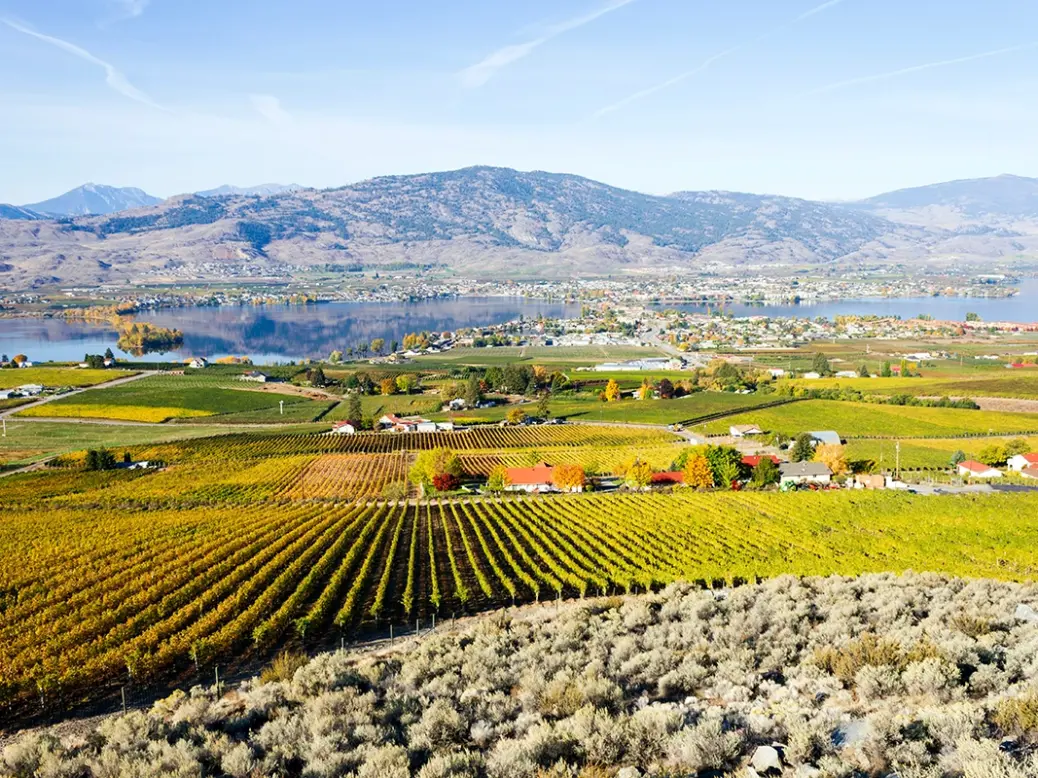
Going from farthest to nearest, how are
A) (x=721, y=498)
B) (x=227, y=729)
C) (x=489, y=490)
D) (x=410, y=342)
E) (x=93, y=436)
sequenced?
(x=410, y=342) < (x=93, y=436) < (x=489, y=490) < (x=721, y=498) < (x=227, y=729)

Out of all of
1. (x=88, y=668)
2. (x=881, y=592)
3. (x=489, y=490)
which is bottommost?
(x=489, y=490)

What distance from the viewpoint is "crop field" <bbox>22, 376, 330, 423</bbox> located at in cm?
7819

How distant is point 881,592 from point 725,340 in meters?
131

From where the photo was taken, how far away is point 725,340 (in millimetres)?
142250

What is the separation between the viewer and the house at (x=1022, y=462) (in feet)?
157

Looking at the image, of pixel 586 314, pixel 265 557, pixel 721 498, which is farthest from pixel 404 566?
pixel 586 314

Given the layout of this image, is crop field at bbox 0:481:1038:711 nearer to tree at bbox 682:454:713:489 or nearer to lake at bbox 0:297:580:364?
tree at bbox 682:454:713:489

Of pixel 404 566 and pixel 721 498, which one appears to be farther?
pixel 721 498

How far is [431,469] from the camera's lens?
4878cm

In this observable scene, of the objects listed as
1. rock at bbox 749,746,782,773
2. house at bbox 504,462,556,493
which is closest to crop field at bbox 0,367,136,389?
house at bbox 504,462,556,493

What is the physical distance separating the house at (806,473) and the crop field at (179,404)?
50.2 m

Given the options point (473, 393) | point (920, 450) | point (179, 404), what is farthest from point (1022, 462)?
point (179, 404)

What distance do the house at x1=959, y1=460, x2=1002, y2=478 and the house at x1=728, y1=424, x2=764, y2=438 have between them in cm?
1762

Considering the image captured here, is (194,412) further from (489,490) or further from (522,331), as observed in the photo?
(522,331)
